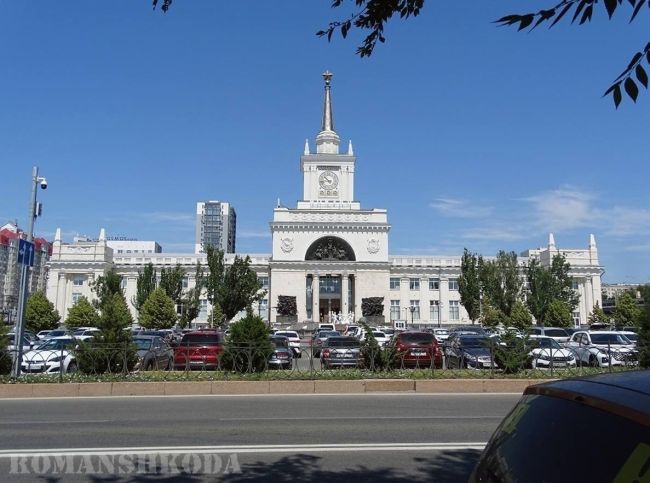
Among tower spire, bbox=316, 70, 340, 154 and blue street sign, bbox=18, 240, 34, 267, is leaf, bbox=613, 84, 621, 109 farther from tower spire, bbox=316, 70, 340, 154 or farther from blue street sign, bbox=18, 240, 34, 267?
tower spire, bbox=316, 70, 340, 154

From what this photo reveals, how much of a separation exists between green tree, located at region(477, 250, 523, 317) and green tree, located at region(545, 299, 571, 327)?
4242 mm

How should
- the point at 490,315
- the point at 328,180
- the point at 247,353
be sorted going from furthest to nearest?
the point at 328,180, the point at 490,315, the point at 247,353

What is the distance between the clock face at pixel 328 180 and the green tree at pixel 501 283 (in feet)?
110

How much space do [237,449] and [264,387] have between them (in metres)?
7.48

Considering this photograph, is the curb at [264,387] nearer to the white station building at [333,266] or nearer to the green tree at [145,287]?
the green tree at [145,287]

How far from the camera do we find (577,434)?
2.44 metres

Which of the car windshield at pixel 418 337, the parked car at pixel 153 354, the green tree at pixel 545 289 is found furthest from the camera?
the green tree at pixel 545 289

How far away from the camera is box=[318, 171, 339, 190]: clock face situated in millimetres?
92062

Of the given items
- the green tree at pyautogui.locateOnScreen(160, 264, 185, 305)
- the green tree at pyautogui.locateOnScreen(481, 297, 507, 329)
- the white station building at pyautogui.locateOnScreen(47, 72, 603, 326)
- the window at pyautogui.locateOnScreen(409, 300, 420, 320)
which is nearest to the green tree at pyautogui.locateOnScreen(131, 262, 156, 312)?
the green tree at pyautogui.locateOnScreen(160, 264, 185, 305)

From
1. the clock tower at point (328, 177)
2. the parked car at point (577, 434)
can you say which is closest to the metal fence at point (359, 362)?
the parked car at point (577, 434)

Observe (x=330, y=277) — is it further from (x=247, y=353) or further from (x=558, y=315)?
(x=247, y=353)

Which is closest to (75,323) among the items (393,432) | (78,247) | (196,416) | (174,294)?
(174,294)

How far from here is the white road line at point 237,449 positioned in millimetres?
7816

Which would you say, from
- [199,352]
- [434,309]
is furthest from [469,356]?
[434,309]
